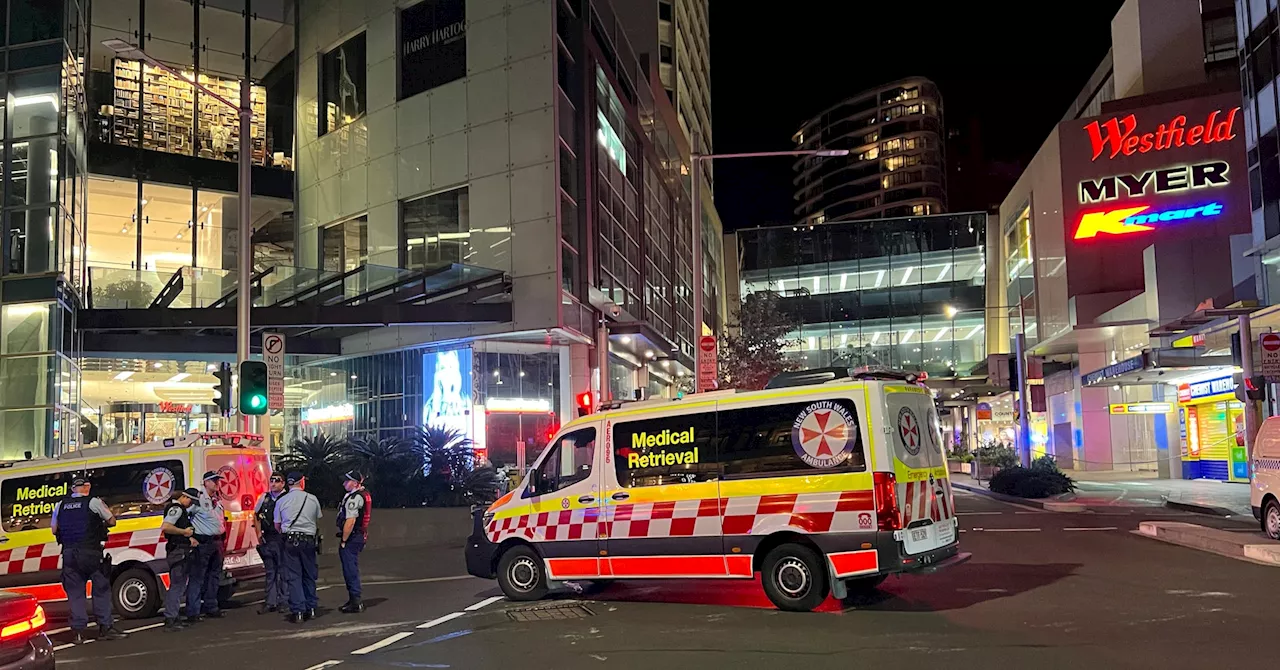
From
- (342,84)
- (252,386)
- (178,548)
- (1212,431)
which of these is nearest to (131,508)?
(178,548)

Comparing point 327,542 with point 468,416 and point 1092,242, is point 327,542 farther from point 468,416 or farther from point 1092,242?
point 1092,242

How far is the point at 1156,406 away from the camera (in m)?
36.6

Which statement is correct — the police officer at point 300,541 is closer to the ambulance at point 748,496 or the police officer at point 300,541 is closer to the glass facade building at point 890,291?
the ambulance at point 748,496

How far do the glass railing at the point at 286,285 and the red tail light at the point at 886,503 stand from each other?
1766 cm

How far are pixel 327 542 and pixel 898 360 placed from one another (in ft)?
172

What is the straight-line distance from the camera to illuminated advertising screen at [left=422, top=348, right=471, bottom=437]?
2698cm

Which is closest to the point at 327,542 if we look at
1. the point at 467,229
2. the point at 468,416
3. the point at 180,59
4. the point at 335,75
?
the point at 468,416

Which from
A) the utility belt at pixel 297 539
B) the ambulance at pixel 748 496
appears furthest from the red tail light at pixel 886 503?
the utility belt at pixel 297 539

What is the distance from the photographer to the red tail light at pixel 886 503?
33.6 feet

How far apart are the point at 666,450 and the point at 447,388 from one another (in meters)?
16.6

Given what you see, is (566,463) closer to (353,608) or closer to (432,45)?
(353,608)

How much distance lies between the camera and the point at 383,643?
993cm

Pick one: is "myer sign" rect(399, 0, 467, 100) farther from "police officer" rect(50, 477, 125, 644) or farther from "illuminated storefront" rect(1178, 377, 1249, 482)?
"illuminated storefront" rect(1178, 377, 1249, 482)

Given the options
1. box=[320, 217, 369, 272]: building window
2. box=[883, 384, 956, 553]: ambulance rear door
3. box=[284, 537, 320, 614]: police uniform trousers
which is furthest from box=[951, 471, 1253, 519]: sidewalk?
box=[320, 217, 369, 272]: building window
